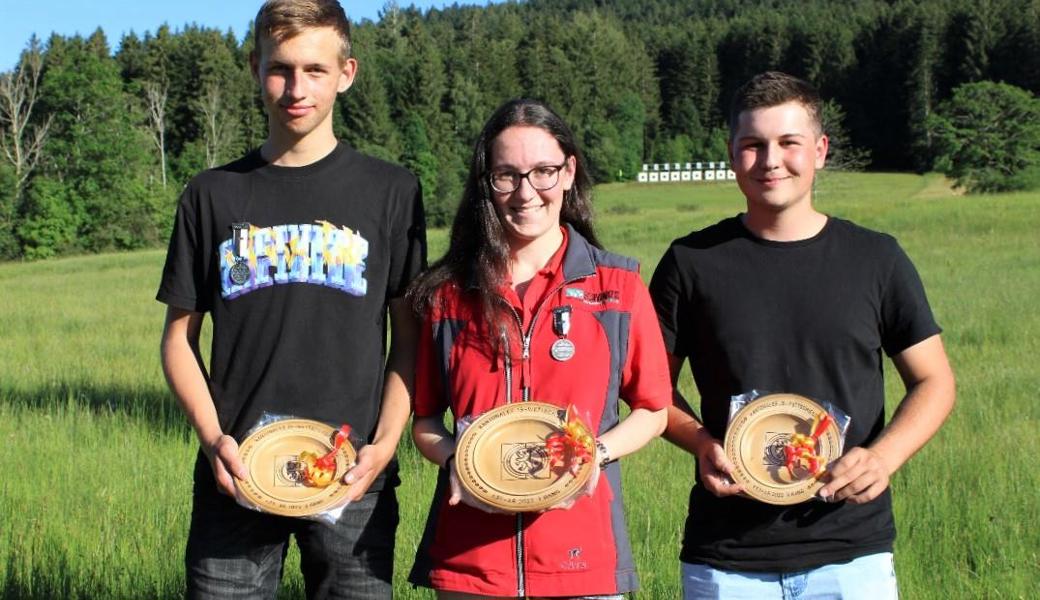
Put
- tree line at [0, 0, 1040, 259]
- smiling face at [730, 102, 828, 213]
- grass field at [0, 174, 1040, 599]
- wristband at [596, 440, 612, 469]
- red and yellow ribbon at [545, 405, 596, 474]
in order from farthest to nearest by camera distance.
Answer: tree line at [0, 0, 1040, 259] < grass field at [0, 174, 1040, 599] < smiling face at [730, 102, 828, 213] < wristband at [596, 440, 612, 469] < red and yellow ribbon at [545, 405, 596, 474]

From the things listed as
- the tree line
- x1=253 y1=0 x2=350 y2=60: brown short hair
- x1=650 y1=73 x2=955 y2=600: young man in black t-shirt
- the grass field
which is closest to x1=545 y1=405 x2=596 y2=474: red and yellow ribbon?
x1=650 y1=73 x2=955 y2=600: young man in black t-shirt

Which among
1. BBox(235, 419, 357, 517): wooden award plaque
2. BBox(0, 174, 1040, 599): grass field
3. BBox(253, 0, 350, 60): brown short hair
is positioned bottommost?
BBox(0, 174, 1040, 599): grass field

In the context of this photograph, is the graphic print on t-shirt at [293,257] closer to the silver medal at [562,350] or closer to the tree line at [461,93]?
the silver medal at [562,350]

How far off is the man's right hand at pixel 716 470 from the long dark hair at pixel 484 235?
25.5 inches

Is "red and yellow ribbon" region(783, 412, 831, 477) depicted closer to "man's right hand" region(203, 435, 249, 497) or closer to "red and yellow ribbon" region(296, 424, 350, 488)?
"red and yellow ribbon" region(296, 424, 350, 488)

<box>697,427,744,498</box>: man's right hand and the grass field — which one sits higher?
<box>697,427,744,498</box>: man's right hand

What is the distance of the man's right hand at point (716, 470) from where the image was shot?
2.87m

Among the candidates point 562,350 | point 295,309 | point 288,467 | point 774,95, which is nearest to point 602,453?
point 562,350

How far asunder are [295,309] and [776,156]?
4.62 ft

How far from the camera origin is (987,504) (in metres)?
5.56

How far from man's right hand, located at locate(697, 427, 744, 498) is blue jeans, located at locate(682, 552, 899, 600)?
0.24 m

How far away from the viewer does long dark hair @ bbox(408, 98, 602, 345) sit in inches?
115

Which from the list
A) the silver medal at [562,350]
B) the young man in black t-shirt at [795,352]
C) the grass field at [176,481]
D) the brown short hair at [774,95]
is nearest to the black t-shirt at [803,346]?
the young man in black t-shirt at [795,352]

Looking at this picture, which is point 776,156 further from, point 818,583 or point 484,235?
point 818,583
